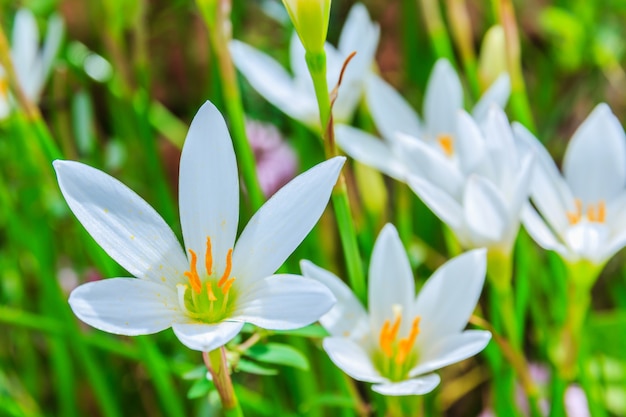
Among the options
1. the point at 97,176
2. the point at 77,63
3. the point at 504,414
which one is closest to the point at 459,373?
the point at 504,414

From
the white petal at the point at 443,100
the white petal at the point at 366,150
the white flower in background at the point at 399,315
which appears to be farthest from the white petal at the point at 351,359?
the white petal at the point at 443,100

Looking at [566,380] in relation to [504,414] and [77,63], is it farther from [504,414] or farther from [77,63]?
[77,63]

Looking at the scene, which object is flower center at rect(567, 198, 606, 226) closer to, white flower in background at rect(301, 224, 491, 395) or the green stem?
white flower in background at rect(301, 224, 491, 395)

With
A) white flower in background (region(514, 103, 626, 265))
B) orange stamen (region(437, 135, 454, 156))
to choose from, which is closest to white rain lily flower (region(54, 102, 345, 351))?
white flower in background (region(514, 103, 626, 265))

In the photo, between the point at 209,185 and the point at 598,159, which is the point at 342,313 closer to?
the point at 209,185

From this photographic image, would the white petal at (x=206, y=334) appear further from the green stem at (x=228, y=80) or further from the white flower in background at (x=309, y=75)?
the white flower in background at (x=309, y=75)
